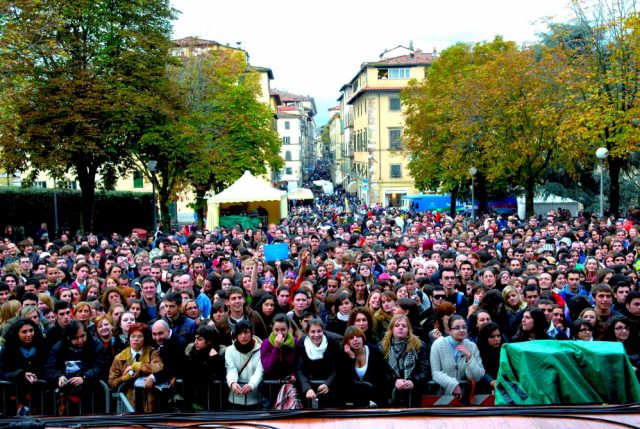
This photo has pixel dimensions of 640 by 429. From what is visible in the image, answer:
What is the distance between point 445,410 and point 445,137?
118 feet

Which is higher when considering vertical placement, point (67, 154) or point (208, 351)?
point (67, 154)

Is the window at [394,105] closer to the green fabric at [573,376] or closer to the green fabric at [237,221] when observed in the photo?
the green fabric at [237,221]

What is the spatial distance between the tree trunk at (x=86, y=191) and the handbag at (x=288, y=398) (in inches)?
985

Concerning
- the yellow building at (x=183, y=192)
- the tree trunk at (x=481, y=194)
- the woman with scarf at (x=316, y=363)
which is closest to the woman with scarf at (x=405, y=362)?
the woman with scarf at (x=316, y=363)

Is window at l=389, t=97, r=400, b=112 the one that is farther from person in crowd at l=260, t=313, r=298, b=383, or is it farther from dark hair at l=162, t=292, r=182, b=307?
person in crowd at l=260, t=313, r=298, b=383

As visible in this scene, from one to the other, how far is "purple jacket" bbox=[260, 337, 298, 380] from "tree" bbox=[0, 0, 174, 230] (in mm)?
20945

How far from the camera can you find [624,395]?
189 inches

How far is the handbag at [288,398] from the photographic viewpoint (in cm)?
661

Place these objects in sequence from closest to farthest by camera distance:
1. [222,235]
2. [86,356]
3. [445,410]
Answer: [445,410], [86,356], [222,235]

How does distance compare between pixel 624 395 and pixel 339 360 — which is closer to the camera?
pixel 624 395

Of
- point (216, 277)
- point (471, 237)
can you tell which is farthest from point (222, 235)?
point (216, 277)

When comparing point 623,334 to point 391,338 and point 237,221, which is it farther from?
point 237,221

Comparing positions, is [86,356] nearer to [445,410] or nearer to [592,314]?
[445,410]

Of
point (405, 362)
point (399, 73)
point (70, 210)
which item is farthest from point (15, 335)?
point (399, 73)
